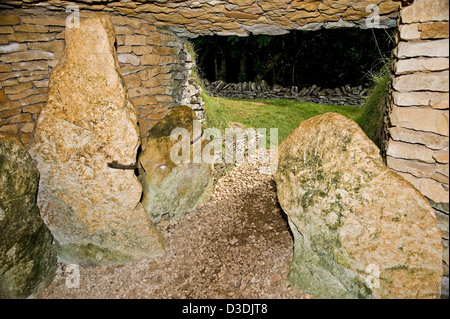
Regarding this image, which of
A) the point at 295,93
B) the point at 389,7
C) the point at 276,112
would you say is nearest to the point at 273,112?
the point at 276,112

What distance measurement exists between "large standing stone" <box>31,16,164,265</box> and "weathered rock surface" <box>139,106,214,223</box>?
2.23 ft

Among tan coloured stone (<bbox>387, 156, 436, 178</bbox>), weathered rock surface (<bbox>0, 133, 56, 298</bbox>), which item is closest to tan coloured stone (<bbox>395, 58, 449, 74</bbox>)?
tan coloured stone (<bbox>387, 156, 436, 178</bbox>)

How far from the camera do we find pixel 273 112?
25.9 ft

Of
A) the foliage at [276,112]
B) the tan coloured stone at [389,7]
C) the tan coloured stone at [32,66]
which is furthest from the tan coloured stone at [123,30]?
the tan coloured stone at [389,7]

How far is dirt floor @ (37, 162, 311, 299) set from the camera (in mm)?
3193

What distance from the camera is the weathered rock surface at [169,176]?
4102mm

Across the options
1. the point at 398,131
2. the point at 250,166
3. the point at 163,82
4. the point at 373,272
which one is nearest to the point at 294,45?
Result: the point at 250,166

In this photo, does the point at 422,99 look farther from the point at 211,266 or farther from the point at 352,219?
the point at 211,266

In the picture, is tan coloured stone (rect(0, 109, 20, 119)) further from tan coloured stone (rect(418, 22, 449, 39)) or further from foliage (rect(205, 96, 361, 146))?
tan coloured stone (rect(418, 22, 449, 39))

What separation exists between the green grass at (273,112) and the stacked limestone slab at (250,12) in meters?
2.23

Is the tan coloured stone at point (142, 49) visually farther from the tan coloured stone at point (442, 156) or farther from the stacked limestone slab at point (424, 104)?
the tan coloured stone at point (442, 156)

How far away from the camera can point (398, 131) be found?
2607mm

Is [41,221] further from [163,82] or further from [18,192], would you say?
[163,82]

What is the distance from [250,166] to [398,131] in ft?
11.2
